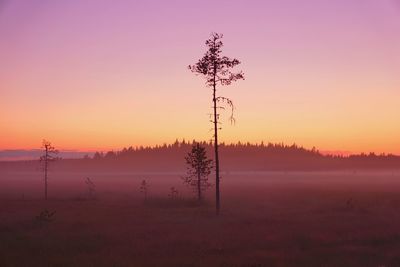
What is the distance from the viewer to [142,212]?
40.9 m

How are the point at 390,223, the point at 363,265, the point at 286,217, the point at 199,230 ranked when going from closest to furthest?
the point at 363,265 → the point at 199,230 → the point at 390,223 → the point at 286,217

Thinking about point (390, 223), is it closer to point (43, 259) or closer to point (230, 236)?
point (230, 236)

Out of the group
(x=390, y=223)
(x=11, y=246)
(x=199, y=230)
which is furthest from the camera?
(x=390, y=223)

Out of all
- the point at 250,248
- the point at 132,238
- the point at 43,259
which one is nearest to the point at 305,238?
the point at 250,248

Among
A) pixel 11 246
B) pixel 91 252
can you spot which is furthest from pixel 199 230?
pixel 11 246

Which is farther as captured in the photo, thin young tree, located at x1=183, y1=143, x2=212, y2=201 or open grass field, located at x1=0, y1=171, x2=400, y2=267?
thin young tree, located at x1=183, y1=143, x2=212, y2=201

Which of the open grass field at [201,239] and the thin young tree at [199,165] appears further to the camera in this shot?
the thin young tree at [199,165]

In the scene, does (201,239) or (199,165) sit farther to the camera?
(199,165)

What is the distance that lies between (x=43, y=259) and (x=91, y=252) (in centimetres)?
256

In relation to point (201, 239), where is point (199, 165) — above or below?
above

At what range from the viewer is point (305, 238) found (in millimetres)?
25984

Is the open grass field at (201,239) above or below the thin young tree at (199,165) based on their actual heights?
below

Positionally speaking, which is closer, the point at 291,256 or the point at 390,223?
the point at 291,256

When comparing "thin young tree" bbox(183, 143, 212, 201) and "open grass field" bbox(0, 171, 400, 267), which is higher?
"thin young tree" bbox(183, 143, 212, 201)
